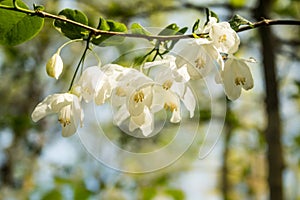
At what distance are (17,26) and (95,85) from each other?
0.12 meters

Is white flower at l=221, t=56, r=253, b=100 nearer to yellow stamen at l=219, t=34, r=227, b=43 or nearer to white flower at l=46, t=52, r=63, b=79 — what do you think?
yellow stamen at l=219, t=34, r=227, b=43

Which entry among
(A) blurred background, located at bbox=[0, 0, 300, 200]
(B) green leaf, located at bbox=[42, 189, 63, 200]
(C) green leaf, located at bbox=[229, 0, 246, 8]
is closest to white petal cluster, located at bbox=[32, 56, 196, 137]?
(A) blurred background, located at bbox=[0, 0, 300, 200]

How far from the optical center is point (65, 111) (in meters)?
0.60

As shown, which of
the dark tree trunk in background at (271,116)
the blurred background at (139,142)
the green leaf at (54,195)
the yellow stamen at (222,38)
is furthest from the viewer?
the green leaf at (54,195)

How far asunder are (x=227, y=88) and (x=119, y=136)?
362mm

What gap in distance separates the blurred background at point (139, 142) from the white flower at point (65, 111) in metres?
0.46

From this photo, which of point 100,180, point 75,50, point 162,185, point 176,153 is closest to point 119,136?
point 176,153

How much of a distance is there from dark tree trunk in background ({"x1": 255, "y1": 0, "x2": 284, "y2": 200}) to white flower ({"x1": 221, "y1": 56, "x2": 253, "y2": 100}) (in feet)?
3.17

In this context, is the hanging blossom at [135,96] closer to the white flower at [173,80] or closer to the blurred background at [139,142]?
the white flower at [173,80]

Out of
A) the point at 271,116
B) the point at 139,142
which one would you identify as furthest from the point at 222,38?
the point at 271,116

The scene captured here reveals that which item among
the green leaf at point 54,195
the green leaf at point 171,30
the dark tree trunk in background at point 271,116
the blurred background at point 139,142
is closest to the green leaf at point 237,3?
the blurred background at point 139,142

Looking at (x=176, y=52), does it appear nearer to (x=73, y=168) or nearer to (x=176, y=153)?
(x=176, y=153)

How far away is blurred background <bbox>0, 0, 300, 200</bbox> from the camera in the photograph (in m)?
1.67

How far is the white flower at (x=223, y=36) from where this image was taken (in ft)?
1.73
